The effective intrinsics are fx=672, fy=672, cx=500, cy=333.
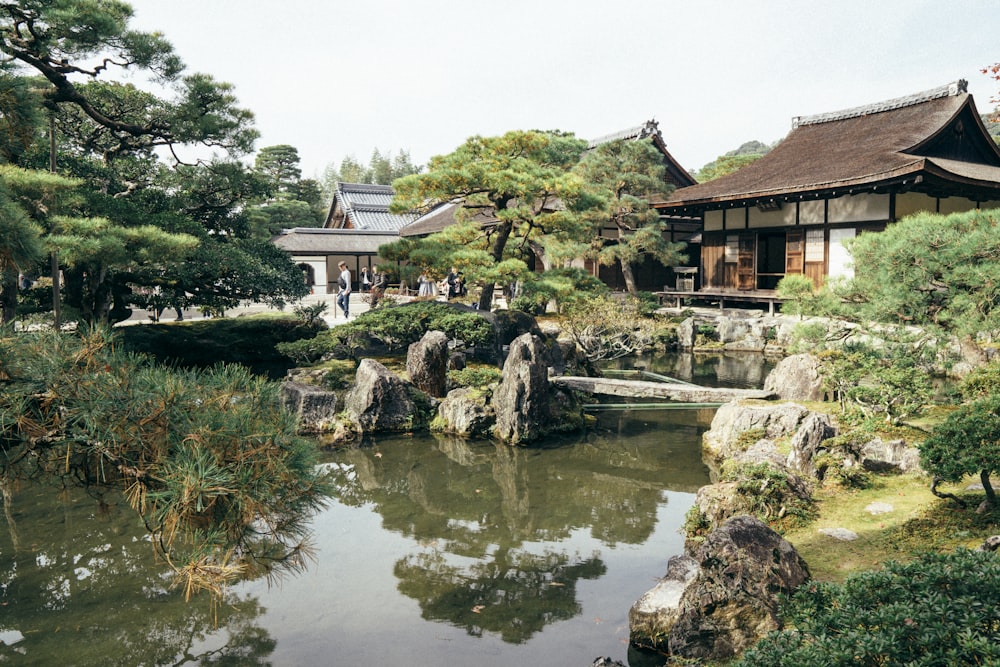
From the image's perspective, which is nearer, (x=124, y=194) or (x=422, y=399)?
(x=422, y=399)

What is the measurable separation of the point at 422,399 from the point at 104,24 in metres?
9.05

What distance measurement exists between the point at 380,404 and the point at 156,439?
8.63 m

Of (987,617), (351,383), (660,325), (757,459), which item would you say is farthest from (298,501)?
(660,325)

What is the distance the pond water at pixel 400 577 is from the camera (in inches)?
219

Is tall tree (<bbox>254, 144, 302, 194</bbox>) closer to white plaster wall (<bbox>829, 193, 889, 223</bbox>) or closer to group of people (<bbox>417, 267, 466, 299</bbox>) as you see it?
group of people (<bbox>417, 267, 466, 299</bbox>)

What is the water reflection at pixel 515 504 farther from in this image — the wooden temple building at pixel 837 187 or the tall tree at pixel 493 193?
the wooden temple building at pixel 837 187

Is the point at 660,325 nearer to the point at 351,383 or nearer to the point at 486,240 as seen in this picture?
the point at 486,240

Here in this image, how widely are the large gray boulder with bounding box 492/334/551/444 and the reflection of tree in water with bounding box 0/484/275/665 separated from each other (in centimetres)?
590

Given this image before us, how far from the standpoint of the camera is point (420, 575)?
6.84 meters

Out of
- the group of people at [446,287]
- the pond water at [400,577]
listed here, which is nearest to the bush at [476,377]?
the pond water at [400,577]

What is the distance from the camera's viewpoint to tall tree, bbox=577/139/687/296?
23.5 m

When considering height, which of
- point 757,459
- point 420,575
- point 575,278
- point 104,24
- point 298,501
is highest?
point 104,24

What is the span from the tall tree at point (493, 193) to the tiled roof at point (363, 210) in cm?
2571

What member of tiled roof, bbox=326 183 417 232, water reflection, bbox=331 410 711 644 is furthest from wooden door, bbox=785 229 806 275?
tiled roof, bbox=326 183 417 232
